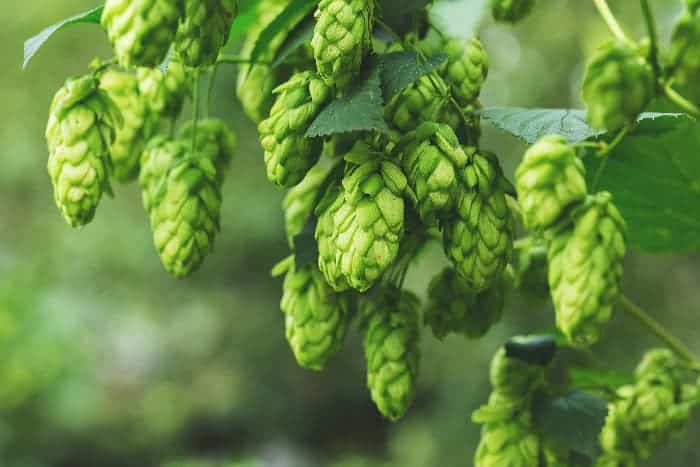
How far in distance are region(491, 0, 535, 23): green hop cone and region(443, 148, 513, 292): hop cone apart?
28 cm

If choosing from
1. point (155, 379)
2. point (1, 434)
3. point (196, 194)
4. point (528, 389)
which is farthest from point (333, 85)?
point (155, 379)

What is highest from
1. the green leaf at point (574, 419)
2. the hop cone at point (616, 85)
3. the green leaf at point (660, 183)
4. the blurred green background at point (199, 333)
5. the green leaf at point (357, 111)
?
the hop cone at point (616, 85)

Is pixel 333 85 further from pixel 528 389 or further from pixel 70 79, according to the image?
pixel 528 389

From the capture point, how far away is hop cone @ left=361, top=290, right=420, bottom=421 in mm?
905

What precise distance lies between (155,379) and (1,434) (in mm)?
4803

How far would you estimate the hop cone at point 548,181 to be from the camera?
697mm

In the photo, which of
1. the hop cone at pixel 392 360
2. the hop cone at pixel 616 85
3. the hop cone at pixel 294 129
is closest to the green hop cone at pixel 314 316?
the hop cone at pixel 392 360

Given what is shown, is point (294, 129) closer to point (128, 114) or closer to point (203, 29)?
point (203, 29)

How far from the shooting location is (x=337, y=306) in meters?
0.92

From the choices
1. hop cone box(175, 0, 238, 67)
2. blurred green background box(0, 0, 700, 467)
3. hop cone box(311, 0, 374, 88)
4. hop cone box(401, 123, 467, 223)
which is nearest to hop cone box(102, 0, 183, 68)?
hop cone box(175, 0, 238, 67)

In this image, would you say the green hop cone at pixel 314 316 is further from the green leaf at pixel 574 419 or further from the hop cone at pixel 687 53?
the hop cone at pixel 687 53

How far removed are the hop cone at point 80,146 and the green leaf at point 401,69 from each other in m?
0.32

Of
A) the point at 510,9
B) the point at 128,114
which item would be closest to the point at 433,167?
the point at 510,9

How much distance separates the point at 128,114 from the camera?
1062 millimetres
